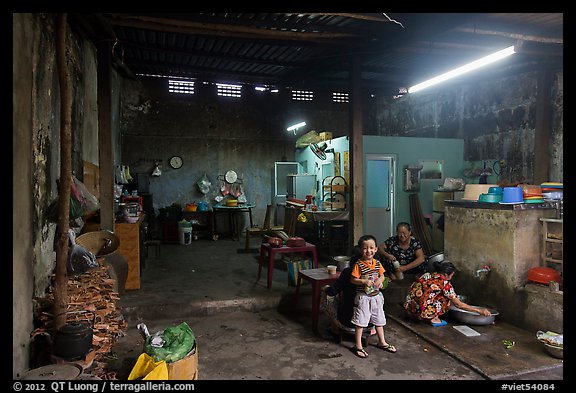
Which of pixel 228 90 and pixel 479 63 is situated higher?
pixel 228 90

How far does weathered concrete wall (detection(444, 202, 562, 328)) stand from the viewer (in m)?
5.19

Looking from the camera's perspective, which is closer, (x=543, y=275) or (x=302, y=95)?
(x=543, y=275)

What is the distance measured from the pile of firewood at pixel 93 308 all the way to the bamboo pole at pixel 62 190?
139mm

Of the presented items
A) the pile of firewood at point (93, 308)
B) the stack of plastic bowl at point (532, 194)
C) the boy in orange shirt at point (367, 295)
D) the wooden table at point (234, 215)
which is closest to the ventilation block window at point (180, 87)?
the wooden table at point (234, 215)

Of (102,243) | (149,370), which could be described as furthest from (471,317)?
(102,243)

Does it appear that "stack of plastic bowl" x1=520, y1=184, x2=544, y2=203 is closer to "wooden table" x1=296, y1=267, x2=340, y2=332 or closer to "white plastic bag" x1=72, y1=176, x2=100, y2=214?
"wooden table" x1=296, y1=267, x2=340, y2=332

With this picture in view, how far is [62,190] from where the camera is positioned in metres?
3.91

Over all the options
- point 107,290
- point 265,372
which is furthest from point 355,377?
point 107,290

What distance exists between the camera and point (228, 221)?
12.6 meters

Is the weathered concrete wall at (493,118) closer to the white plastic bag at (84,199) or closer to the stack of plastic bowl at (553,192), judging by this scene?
the stack of plastic bowl at (553,192)

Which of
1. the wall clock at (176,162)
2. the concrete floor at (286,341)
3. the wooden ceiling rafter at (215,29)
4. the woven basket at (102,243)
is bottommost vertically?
the concrete floor at (286,341)

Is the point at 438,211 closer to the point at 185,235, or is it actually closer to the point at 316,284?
the point at 316,284

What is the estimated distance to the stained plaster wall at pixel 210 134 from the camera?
1171 centimetres

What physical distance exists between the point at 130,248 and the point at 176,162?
20.0ft
